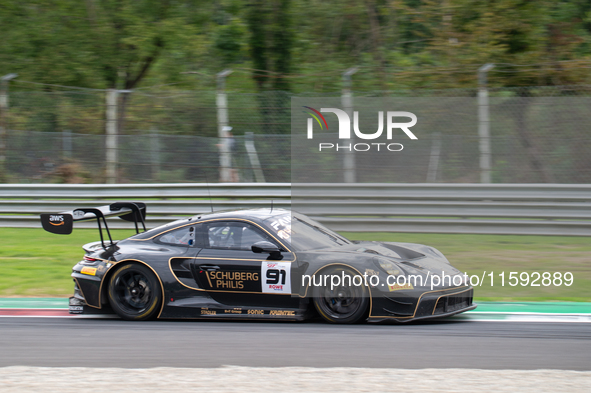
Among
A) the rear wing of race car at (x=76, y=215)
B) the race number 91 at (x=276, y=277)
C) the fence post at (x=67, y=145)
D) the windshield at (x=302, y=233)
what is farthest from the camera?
the fence post at (x=67, y=145)

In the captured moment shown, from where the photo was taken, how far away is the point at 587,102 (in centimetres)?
970

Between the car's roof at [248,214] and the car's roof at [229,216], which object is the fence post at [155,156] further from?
the car's roof at [248,214]

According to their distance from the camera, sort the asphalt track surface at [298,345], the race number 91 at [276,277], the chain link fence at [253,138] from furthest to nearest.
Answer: the chain link fence at [253,138], the race number 91 at [276,277], the asphalt track surface at [298,345]

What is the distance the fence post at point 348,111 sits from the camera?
991 cm

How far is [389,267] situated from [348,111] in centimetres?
464

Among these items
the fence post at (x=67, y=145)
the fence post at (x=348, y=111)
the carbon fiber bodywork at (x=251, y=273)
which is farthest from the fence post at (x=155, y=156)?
the carbon fiber bodywork at (x=251, y=273)

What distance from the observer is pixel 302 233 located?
6543 millimetres

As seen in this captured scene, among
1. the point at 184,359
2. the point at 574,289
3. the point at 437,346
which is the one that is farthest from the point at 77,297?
the point at 574,289

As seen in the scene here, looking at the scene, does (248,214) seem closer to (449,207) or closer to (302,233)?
(302,233)

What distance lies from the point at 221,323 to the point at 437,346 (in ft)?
6.87

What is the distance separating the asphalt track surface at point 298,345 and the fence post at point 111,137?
554 centimetres

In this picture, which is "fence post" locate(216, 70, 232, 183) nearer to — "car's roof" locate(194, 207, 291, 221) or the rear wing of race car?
A: the rear wing of race car

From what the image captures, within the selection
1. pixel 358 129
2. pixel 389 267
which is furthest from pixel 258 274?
pixel 358 129

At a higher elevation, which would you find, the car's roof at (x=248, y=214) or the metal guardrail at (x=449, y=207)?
the car's roof at (x=248, y=214)
